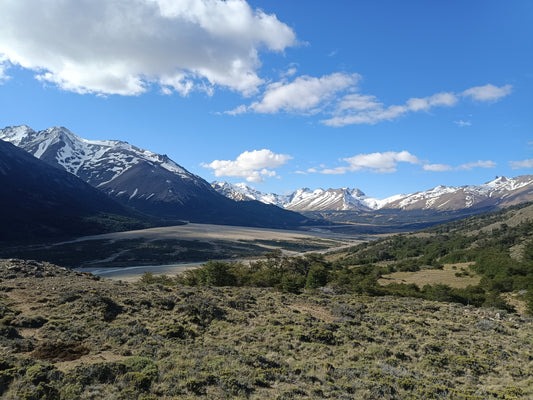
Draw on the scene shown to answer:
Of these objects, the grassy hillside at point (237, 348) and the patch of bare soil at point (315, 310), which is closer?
the grassy hillside at point (237, 348)

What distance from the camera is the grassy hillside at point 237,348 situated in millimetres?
13664

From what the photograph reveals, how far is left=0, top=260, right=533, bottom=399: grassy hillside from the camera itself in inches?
538

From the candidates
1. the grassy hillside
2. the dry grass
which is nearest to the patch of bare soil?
the grassy hillside

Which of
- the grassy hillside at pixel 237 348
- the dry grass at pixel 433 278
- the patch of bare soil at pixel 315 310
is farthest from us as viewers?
the dry grass at pixel 433 278

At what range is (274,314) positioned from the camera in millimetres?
27172

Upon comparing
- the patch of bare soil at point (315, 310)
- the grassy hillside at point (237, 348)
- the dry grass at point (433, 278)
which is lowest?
the dry grass at point (433, 278)

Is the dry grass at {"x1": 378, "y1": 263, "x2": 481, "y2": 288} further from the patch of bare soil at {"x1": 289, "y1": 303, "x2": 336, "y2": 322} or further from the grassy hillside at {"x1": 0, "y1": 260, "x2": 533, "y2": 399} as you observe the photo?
the patch of bare soil at {"x1": 289, "y1": 303, "x2": 336, "y2": 322}

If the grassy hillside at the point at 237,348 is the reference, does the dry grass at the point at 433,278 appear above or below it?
below

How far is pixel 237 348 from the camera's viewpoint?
19.4 m

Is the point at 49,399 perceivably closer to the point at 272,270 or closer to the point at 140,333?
the point at 140,333

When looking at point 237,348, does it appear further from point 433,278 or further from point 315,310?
point 433,278

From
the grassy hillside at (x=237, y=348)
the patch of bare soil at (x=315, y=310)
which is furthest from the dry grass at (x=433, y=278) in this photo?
the patch of bare soil at (x=315, y=310)

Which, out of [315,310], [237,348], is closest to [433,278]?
[315,310]

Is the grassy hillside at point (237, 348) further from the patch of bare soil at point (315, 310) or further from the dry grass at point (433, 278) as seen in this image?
the dry grass at point (433, 278)
